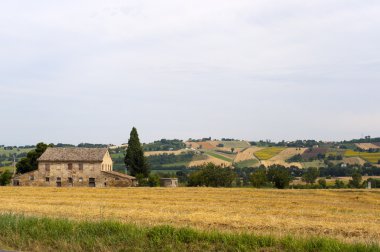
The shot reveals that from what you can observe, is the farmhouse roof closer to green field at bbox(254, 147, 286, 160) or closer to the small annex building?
the small annex building

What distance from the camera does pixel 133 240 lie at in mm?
13539

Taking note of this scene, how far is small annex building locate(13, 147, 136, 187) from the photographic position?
258ft

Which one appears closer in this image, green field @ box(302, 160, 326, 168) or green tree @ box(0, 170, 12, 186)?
green tree @ box(0, 170, 12, 186)

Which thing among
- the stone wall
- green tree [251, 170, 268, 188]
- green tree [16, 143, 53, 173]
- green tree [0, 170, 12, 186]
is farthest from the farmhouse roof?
green tree [251, 170, 268, 188]

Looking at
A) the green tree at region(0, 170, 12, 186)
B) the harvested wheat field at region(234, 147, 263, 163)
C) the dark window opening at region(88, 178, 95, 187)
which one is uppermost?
the harvested wheat field at region(234, 147, 263, 163)

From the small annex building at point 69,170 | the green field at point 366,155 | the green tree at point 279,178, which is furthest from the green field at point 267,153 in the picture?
the green tree at point 279,178

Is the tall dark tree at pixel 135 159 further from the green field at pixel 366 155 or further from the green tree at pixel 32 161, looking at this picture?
the green field at pixel 366 155

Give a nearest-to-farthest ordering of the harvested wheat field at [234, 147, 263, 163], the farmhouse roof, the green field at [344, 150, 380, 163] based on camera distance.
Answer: the farmhouse roof < the green field at [344, 150, 380, 163] < the harvested wheat field at [234, 147, 263, 163]

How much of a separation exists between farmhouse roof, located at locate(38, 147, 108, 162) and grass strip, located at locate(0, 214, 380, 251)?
6465cm

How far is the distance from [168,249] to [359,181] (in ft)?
258

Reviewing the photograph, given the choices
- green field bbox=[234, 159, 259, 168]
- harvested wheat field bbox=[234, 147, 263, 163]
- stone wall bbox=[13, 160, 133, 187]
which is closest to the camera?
stone wall bbox=[13, 160, 133, 187]

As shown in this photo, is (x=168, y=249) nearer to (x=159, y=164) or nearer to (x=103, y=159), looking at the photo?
(x=103, y=159)

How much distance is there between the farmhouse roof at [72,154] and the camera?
262 feet

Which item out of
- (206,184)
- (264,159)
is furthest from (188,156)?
(206,184)
